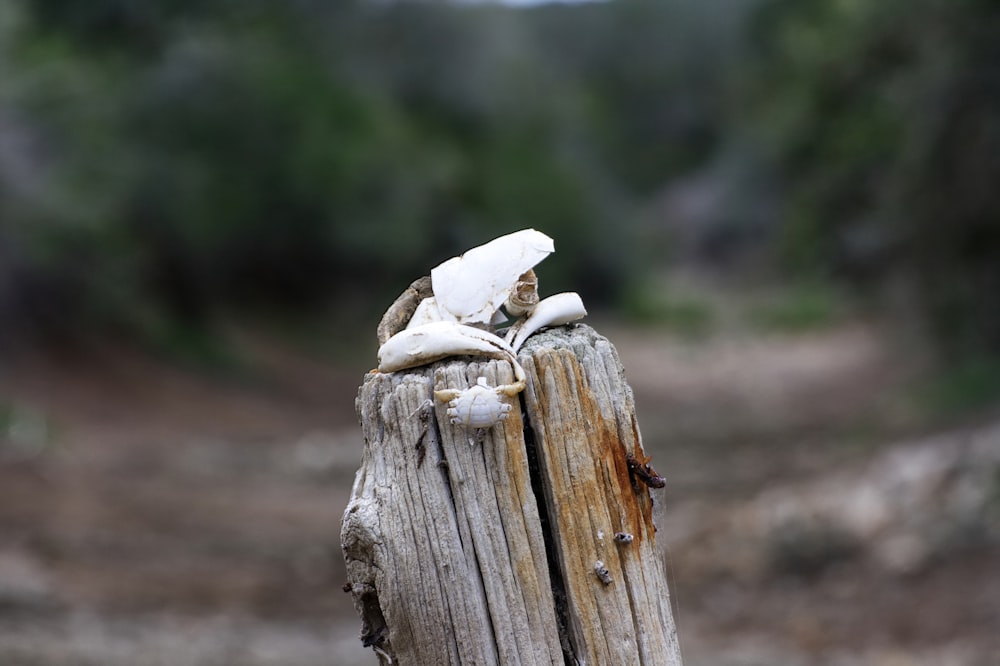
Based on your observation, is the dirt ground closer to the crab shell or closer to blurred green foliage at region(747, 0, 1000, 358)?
the crab shell

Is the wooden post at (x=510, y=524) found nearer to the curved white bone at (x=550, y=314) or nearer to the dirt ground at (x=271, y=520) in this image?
the curved white bone at (x=550, y=314)

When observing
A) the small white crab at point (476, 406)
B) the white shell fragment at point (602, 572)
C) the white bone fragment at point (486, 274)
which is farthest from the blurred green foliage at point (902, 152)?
the small white crab at point (476, 406)

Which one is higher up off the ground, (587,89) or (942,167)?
(587,89)

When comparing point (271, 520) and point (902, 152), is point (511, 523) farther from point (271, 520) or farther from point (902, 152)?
point (902, 152)

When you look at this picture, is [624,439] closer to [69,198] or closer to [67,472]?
[67,472]

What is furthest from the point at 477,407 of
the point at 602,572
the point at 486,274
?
the point at 602,572

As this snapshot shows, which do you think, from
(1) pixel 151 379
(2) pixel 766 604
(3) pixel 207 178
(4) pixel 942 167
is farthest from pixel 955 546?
(3) pixel 207 178

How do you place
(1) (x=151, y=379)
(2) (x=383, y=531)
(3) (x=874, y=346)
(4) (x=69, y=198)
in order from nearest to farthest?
(2) (x=383, y=531) < (4) (x=69, y=198) < (1) (x=151, y=379) < (3) (x=874, y=346)
